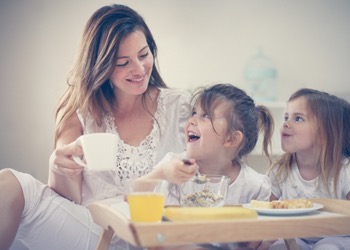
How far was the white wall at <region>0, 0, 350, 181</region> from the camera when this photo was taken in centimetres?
274

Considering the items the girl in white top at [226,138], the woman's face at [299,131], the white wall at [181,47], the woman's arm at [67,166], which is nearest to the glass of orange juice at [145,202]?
the woman's arm at [67,166]

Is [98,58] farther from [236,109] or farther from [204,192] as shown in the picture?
[204,192]

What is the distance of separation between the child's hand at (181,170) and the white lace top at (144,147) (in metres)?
0.55

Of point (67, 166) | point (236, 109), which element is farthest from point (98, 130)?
point (236, 109)

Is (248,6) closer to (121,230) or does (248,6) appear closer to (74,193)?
(74,193)

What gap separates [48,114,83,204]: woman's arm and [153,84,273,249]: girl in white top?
1.12ft

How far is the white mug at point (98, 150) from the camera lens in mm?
1275

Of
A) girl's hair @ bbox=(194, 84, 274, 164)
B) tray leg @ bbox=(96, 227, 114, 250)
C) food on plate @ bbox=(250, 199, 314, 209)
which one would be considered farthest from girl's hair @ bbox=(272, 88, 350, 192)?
tray leg @ bbox=(96, 227, 114, 250)

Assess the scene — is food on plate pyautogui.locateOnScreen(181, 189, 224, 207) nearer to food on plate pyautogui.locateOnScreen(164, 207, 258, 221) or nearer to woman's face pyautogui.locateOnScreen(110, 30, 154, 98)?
food on plate pyautogui.locateOnScreen(164, 207, 258, 221)

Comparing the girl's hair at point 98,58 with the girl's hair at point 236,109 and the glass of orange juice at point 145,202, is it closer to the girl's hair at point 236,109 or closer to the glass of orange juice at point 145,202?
the girl's hair at point 236,109

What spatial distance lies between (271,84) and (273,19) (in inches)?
15.8

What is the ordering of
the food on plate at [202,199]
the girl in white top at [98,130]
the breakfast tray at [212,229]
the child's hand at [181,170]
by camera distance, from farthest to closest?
the girl in white top at [98,130], the food on plate at [202,199], the child's hand at [181,170], the breakfast tray at [212,229]

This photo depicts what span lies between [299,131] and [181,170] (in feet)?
A: 2.81

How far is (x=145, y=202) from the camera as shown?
1.03 metres
